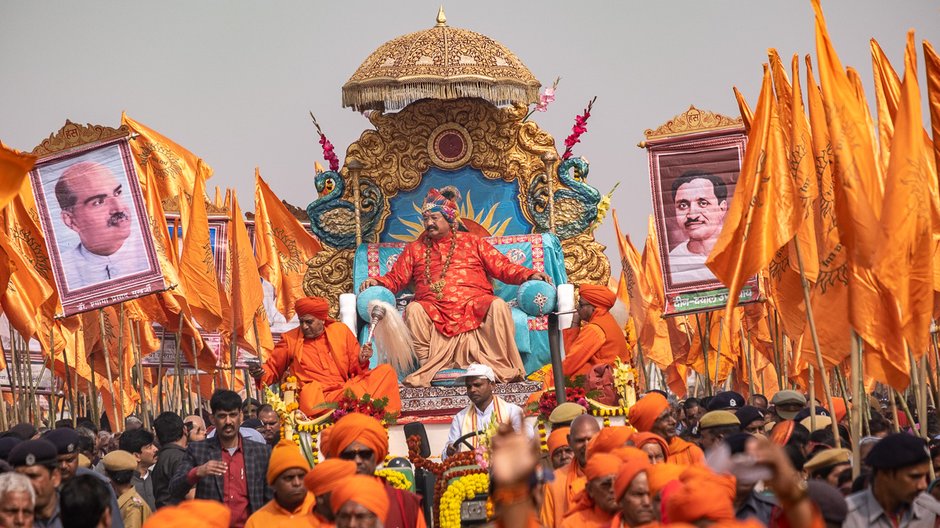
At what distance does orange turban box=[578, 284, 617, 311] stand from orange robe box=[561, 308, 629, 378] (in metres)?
0.21

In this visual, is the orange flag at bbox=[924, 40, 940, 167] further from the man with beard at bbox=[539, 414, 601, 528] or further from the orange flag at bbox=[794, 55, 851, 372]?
the man with beard at bbox=[539, 414, 601, 528]

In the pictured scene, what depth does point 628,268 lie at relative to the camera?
78.4 feet

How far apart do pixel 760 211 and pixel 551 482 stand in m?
5.55

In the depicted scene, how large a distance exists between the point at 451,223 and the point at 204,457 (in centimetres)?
772

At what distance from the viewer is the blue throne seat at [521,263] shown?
55.9 feet

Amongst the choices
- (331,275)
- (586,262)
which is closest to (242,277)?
(331,275)

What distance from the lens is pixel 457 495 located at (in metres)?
→ 11.6

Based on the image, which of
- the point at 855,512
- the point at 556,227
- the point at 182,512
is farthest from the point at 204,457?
the point at 556,227

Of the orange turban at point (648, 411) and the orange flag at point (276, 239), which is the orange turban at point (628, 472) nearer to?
the orange turban at point (648, 411)

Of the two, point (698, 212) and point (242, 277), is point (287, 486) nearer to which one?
point (698, 212)

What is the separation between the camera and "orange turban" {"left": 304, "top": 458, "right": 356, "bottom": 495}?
747 cm

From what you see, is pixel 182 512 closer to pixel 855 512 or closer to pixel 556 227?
pixel 855 512

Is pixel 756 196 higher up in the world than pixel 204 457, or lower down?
higher up

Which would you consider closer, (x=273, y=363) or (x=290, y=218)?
(x=273, y=363)
